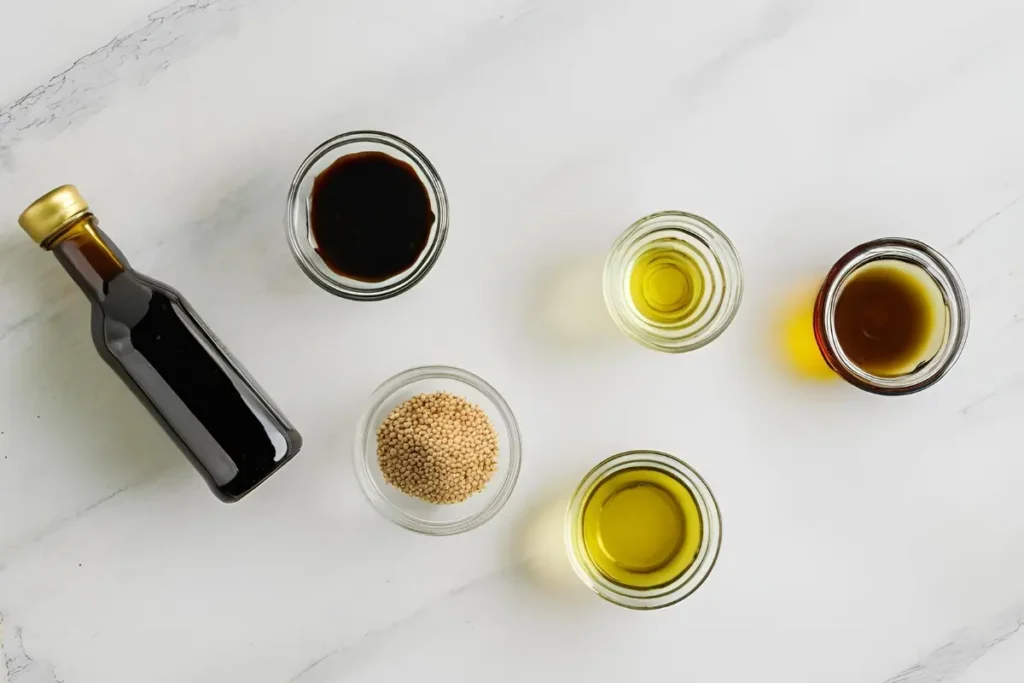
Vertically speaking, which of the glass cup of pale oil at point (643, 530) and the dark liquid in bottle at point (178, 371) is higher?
the dark liquid in bottle at point (178, 371)

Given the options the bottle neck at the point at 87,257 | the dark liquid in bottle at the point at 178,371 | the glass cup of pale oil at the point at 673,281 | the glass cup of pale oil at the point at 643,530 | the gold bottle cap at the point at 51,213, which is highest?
the gold bottle cap at the point at 51,213

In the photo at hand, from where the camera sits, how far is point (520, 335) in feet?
3.59

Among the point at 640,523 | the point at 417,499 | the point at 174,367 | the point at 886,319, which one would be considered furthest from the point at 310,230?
the point at 886,319

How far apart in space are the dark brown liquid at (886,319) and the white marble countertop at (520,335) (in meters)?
0.06

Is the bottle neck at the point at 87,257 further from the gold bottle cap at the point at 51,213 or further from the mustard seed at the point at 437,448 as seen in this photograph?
the mustard seed at the point at 437,448

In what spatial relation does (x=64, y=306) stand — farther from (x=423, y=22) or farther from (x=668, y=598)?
(x=668, y=598)

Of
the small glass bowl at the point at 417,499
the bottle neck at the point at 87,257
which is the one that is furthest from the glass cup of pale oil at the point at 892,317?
the bottle neck at the point at 87,257

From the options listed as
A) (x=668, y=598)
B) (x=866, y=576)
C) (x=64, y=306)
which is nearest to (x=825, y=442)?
(x=866, y=576)

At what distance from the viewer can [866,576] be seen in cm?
111

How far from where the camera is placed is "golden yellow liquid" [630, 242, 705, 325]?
1080 mm

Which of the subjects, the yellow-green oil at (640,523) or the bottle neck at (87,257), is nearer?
the bottle neck at (87,257)

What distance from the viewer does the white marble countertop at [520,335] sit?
107 cm

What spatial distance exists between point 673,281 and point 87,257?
664 mm

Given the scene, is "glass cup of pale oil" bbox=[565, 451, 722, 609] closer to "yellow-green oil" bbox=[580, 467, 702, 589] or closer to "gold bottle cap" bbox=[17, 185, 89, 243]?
"yellow-green oil" bbox=[580, 467, 702, 589]
